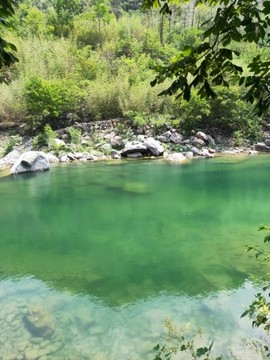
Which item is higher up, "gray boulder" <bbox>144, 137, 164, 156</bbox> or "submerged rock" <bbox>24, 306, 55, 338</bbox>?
"submerged rock" <bbox>24, 306, 55, 338</bbox>

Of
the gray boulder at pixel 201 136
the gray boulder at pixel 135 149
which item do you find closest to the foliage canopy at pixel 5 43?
the gray boulder at pixel 135 149

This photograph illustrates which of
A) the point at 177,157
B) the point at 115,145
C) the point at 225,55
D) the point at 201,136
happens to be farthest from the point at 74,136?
the point at 225,55

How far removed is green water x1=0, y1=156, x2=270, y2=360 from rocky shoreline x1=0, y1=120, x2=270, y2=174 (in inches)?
194

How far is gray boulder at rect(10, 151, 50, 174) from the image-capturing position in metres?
13.8

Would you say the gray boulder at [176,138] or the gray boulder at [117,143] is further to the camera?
the gray boulder at [176,138]

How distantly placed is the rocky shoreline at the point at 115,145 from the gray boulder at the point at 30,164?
1.53 m

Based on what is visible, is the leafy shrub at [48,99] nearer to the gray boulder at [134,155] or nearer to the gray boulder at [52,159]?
the gray boulder at [52,159]

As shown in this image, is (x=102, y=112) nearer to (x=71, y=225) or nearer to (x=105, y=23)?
(x=71, y=225)

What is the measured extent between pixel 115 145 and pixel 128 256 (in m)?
12.6

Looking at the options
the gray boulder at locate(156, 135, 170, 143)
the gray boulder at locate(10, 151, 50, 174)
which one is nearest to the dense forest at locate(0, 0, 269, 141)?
the gray boulder at locate(156, 135, 170, 143)

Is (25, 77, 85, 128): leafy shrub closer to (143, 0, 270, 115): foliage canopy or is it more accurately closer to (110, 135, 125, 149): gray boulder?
(110, 135, 125, 149): gray boulder

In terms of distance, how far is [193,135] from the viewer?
19.2m

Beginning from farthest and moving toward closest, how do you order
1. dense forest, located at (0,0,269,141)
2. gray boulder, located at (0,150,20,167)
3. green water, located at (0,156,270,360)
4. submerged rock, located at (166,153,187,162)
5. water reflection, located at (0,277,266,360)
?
dense forest, located at (0,0,269,141) → gray boulder, located at (0,150,20,167) → submerged rock, located at (166,153,187,162) → green water, located at (0,156,270,360) → water reflection, located at (0,277,266,360)

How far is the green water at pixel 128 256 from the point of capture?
13.0 ft
